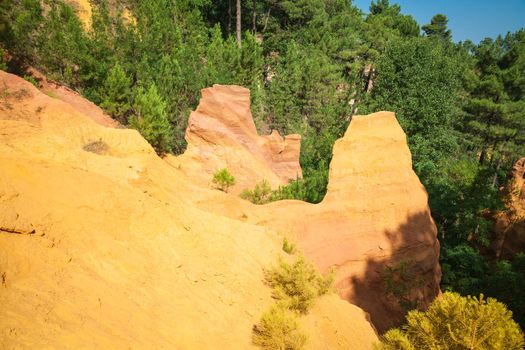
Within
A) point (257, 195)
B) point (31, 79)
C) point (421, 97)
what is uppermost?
point (421, 97)

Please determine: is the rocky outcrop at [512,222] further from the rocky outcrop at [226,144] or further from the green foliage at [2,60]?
the green foliage at [2,60]

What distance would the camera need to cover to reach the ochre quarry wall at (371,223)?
41.4 ft

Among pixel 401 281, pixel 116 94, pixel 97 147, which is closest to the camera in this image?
pixel 97 147

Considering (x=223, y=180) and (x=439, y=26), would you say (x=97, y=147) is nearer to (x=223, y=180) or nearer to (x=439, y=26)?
(x=223, y=180)

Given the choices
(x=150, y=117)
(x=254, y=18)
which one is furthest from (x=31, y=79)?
(x=254, y=18)

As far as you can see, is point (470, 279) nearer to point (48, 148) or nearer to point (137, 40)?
point (48, 148)

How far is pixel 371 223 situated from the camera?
43.7ft

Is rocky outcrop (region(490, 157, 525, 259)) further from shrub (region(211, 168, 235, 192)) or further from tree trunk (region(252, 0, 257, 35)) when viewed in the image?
tree trunk (region(252, 0, 257, 35))

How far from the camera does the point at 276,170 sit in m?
21.3

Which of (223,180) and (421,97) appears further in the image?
(421,97)

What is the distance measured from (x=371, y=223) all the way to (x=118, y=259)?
33.3ft

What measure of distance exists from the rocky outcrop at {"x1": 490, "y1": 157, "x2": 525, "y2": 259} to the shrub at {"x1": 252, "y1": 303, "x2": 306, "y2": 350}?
16.7 m

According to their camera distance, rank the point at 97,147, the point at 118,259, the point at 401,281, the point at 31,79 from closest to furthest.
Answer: the point at 118,259 < the point at 97,147 < the point at 401,281 < the point at 31,79

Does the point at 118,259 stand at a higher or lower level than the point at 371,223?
higher
